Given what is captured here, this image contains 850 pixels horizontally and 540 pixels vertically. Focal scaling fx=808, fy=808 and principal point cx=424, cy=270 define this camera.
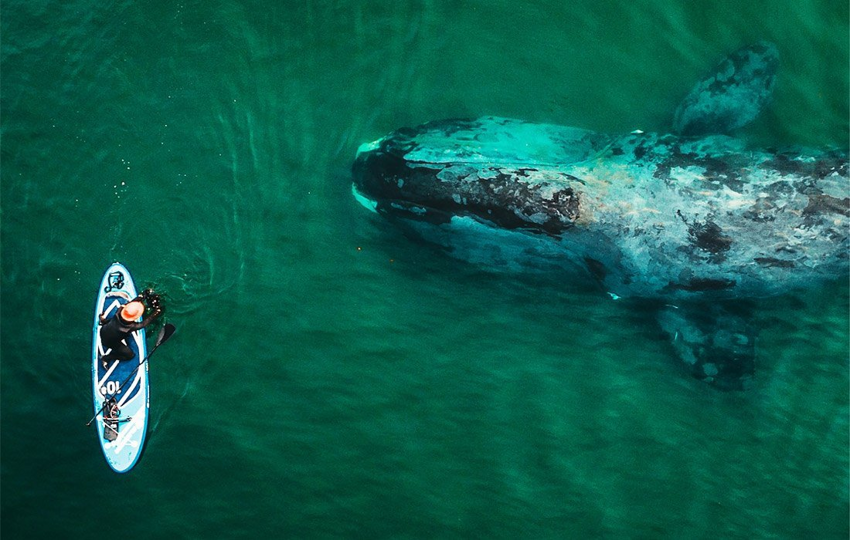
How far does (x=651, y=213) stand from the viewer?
28.0ft

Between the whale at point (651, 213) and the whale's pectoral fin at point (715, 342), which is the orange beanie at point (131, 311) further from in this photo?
the whale's pectoral fin at point (715, 342)

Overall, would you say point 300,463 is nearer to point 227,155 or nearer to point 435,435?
point 435,435

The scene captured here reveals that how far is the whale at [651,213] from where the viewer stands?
333 inches

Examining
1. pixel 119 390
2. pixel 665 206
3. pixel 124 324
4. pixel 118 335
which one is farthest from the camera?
pixel 119 390

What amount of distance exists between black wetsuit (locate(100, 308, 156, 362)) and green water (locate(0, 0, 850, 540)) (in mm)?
420

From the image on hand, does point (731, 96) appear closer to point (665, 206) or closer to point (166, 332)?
point (665, 206)

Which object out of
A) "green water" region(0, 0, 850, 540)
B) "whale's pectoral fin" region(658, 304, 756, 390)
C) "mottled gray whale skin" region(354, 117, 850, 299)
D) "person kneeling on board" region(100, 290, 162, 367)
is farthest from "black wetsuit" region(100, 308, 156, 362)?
"whale's pectoral fin" region(658, 304, 756, 390)

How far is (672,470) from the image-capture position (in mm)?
9320

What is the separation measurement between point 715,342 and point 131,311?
6.51 metres

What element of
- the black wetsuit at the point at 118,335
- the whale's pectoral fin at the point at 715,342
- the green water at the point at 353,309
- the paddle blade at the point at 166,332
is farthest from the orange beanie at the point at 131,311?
the whale's pectoral fin at the point at 715,342

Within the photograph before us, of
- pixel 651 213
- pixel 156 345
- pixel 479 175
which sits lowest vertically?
pixel 156 345

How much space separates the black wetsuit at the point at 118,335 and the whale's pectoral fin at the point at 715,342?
6034 millimetres

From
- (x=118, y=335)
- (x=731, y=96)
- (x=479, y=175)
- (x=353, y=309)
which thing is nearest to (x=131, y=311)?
(x=118, y=335)

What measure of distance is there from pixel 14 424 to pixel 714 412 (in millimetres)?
8349
